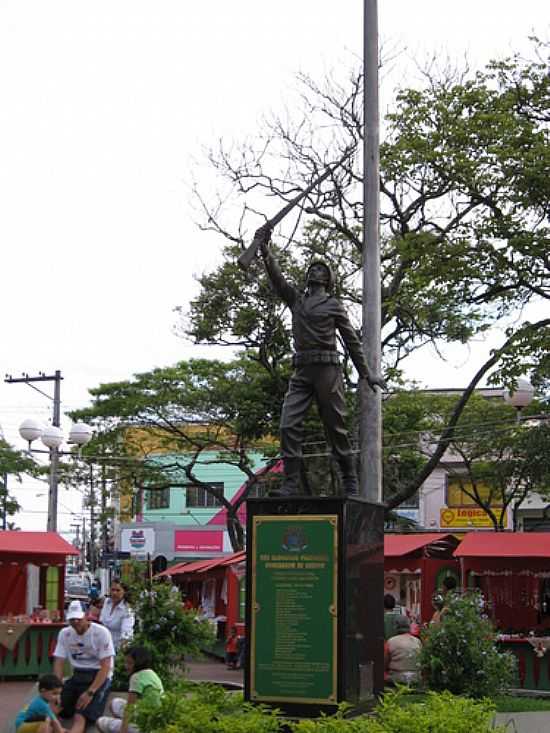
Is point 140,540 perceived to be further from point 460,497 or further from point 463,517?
point 463,517

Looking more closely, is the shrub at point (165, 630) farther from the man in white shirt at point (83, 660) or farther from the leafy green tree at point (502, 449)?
the leafy green tree at point (502, 449)

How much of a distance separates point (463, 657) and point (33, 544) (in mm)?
9588

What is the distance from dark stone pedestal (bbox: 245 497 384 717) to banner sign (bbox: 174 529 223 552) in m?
41.0

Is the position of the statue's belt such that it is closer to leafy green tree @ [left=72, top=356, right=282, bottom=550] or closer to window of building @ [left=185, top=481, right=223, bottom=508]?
leafy green tree @ [left=72, top=356, right=282, bottom=550]

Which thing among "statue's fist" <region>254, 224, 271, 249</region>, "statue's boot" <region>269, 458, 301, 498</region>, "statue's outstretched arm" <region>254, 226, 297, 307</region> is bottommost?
"statue's boot" <region>269, 458, 301, 498</region>

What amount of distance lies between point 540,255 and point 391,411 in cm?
→ 1308

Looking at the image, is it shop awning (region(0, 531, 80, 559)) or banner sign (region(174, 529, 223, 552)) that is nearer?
shop awning (region(0, 531, 80, 559))

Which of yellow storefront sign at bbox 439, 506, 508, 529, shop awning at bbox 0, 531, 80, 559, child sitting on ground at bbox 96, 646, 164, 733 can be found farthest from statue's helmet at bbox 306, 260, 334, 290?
yellow storefront sign at bbox 439, 506, 508, 529

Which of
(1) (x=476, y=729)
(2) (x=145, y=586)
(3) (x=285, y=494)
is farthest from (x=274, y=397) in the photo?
(1) (x=476, y=729)

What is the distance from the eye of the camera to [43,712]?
10.0m

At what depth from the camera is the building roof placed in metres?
20.3

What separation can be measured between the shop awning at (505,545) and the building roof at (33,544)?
255 inches

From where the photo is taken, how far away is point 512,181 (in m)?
18.9

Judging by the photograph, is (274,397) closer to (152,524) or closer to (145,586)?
(145,586)
